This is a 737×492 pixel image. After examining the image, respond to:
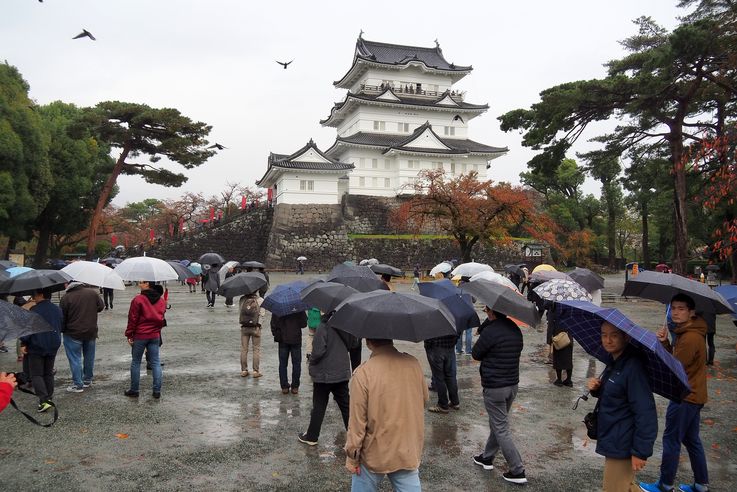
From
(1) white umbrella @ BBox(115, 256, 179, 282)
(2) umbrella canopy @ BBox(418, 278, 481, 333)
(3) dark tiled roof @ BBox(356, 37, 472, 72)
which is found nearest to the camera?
(2) umbrella canopy @ BBox(418, 278, 481, 333)

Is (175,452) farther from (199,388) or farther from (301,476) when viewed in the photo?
(199,388)

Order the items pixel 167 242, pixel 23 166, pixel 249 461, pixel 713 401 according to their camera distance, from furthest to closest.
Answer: pixel 167 242 → pixel 23 166 → pixel 713 401 → pixel 249 461

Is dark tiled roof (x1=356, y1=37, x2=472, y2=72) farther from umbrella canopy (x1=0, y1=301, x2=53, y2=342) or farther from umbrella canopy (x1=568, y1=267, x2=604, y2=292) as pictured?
umbrella canopy (x1=0, y1=301, x2=53, y2=342)

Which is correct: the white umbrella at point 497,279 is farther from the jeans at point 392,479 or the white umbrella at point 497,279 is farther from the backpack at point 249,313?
the backpack at point 249,313

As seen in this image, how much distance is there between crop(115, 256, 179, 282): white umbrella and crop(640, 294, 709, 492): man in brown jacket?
20.4 ft

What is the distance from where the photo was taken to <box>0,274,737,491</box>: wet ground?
4621 mm

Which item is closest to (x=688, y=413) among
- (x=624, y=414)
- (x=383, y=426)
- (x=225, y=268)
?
(x=624, y=414)

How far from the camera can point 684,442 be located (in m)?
4.35

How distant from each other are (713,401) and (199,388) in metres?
7.26

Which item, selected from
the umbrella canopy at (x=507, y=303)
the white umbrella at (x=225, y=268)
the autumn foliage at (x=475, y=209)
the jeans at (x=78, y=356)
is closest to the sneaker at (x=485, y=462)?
the umbrella canopy at (x=507, y=303)

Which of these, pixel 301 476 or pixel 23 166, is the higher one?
pixel 23 166

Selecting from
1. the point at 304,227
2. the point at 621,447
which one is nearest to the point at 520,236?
the point at 304,227

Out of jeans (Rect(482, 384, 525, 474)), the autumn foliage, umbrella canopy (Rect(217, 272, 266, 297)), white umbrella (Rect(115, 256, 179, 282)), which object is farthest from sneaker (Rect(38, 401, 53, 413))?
the autumn foliage

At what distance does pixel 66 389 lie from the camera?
7340mm
